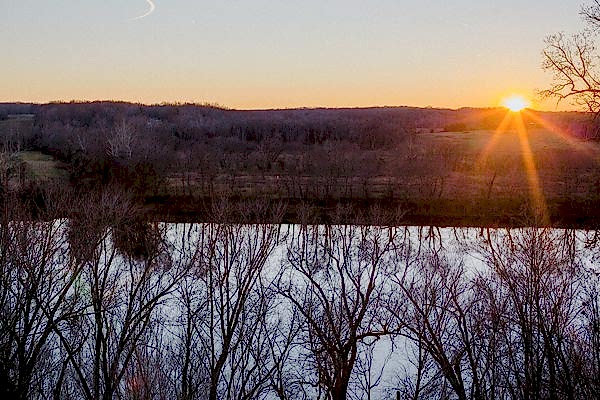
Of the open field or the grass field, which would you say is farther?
the grass field

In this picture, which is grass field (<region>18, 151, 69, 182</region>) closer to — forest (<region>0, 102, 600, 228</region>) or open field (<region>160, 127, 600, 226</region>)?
forest (<region>0, 102, 600, 228</region>)

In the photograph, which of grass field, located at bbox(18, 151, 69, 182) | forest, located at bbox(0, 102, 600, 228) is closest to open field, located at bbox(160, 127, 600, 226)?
forest, located at bbox(0, 102, 600, 228)

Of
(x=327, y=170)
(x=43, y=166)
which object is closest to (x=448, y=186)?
(x=327, y=170)

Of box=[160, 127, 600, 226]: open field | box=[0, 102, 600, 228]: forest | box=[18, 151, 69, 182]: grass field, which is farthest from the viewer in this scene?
box=[18, 151, 69, 182]: grass field

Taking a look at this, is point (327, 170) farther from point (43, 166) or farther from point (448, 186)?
point (43, 166)

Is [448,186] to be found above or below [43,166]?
below

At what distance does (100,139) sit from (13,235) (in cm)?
4746

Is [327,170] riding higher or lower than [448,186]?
higher

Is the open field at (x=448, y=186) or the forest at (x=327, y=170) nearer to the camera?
the forest at (x=327, y=170)

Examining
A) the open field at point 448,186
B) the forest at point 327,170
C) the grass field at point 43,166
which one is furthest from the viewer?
the grass field at point 43,166

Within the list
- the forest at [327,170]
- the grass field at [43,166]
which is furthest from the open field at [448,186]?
the grass field at [43,166]

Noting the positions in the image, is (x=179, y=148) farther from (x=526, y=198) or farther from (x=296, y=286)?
(x=296, y=286)

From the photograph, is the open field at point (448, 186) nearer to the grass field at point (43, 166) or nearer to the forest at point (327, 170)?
the forest at point (327, 170)

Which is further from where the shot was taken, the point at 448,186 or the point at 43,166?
the point at 43,166
